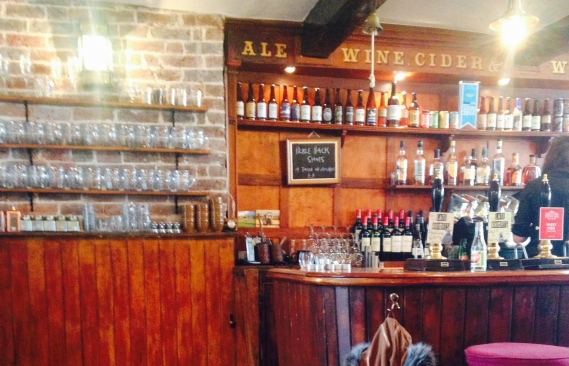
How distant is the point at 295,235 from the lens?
3.61 m

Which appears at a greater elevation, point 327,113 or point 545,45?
point 545,45

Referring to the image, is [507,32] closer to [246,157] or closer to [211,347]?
[246,157]

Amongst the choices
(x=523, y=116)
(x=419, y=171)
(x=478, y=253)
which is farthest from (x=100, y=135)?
(x=523, y=116)

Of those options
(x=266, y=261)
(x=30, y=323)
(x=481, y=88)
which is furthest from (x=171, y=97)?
(x=481, y=88)

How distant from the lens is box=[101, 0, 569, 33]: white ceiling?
3.07 meters

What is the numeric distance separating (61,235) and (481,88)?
389cm

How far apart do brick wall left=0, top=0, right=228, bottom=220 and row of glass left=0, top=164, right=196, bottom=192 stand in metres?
0.11

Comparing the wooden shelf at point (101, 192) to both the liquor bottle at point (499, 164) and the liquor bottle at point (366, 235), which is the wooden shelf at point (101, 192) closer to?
the liquor bottle at point (366, 235)

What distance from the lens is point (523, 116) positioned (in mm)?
3977

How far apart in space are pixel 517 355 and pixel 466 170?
2.62m

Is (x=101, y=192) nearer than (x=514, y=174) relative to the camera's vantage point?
Yes

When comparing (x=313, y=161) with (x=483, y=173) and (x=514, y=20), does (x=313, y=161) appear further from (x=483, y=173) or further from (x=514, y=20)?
(x=514, y=20)

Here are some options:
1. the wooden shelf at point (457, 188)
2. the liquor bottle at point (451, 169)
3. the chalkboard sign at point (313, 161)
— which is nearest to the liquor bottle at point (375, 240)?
the wooden shelf at point (457, 188)

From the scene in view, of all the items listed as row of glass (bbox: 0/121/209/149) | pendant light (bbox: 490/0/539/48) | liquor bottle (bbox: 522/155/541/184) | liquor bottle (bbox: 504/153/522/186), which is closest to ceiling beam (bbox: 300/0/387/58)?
pendant light (bbox: 490/0/539/48)
